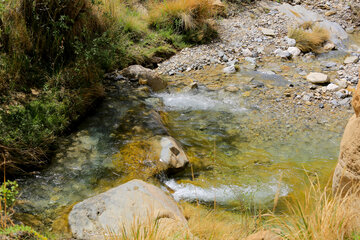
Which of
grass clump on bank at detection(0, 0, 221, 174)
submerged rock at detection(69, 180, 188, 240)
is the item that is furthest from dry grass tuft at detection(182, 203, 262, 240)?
grass clump on bank at detection(0, 0, 221, 174)

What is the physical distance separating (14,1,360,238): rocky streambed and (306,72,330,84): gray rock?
0.03 metres

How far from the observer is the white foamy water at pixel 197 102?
19.5ft

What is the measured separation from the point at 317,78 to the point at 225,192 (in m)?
4.24

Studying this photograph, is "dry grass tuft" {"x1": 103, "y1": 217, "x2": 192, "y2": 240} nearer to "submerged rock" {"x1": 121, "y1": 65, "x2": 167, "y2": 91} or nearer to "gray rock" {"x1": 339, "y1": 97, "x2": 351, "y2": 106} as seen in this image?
"submerged rock" {"x1": 121, "y1": 65, "x2": 167, "y2": 91}

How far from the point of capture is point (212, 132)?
5.12 metres

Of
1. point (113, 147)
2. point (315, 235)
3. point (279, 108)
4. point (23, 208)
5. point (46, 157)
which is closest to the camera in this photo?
point (315, 235)

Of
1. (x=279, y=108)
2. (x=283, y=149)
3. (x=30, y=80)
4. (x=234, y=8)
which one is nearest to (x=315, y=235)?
(x=283, y=149)

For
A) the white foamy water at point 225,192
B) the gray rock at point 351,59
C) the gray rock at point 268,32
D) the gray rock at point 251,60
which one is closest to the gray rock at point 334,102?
the gray rock at point 351,59

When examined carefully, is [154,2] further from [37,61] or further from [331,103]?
[331,103]

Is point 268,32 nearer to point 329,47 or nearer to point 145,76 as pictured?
point 329,47

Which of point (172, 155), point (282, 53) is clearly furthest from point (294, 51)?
point (172, 155)

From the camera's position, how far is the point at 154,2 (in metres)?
8.80

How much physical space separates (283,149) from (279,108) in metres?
1.43

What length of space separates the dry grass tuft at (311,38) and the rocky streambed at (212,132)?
0.32 meters
